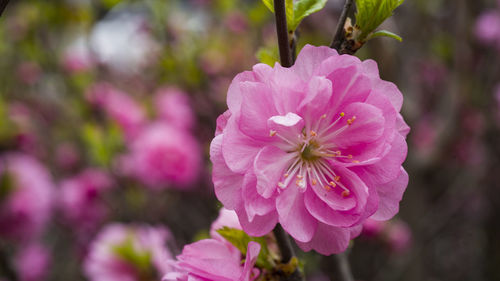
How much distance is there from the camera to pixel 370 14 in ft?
1.76

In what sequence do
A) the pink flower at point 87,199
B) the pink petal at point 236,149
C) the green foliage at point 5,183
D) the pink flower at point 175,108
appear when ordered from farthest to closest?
the pink flower at point 175,108
the pink flower at point 87,199
the green foliage at point 5,183
the pink petal at point 236,149

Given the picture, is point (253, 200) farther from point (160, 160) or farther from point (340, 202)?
point (160, 160)

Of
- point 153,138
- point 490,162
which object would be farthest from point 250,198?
point 490,162

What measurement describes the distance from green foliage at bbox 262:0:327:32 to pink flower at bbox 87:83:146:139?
5.11ft

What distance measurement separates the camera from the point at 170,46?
6.64 feet

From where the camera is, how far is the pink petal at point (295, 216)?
47 centimetres

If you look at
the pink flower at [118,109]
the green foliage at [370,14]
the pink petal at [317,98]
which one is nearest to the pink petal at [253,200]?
A: the pink petal at [317,98]

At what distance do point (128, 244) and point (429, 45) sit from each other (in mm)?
2346

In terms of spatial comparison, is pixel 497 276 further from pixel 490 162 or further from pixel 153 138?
pixel 153 138

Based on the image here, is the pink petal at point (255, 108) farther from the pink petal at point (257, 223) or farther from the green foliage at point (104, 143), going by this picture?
the green foliage at point (104, 143)

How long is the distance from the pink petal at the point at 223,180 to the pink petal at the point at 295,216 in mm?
48

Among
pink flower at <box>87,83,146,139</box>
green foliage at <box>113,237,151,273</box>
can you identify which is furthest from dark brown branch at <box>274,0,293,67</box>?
pink flower at <box>87,83,146,139</box>

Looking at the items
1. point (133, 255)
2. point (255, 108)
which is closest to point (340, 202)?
point (255, 108)

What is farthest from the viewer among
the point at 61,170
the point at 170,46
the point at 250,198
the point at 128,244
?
the point at 61,170
